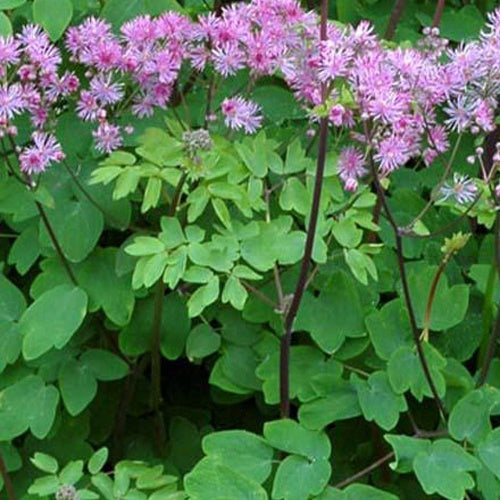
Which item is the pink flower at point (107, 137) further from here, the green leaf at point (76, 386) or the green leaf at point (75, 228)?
the green leaf at point (76, 386)

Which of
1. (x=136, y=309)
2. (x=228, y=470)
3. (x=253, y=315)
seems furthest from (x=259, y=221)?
(x=228, y=470)

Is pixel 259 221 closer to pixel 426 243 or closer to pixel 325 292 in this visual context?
pixel 325 292

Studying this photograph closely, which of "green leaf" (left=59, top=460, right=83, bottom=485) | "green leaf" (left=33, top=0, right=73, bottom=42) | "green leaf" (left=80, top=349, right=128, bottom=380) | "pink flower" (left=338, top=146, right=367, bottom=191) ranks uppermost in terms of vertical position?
"green leaf" (left=33, top=0, right=73, bottom=42)

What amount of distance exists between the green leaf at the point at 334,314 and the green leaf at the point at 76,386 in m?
0.31

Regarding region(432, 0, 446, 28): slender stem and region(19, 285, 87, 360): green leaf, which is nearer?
region(19, 285, 87, 360): green leaf

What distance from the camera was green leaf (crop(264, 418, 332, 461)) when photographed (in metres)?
1.41

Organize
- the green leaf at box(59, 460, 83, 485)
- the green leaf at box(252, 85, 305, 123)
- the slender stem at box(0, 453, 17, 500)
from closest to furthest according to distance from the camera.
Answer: the green leaf at box(59, 460, 83, 485), the slender stem at box(0, 453, 17, 500), the green leaf at box(252, 85, 305, 123)

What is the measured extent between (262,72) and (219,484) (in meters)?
0.58

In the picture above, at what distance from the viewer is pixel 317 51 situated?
1470 mm

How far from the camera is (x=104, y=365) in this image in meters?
1.62

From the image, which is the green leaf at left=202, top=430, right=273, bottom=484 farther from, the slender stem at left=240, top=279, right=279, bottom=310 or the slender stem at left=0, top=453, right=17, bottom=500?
the slender stem at left=0, top=453, right=17, bottom=500

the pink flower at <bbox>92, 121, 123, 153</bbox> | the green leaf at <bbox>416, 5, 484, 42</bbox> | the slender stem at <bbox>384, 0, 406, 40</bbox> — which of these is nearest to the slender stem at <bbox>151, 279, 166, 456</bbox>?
the pink flower at <bbox>92, 121, 123, 153</bbox>

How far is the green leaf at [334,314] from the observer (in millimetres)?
1557

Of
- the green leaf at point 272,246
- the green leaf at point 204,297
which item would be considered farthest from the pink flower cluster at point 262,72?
the green leaf at point 204,297
